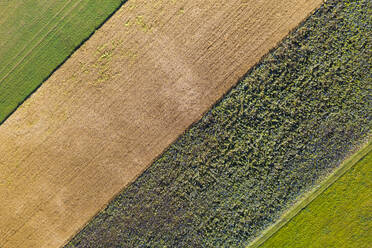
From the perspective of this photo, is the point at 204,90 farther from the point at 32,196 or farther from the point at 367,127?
the point at 32,196

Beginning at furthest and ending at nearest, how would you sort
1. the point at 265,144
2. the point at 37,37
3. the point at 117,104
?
the point at 37,37, the point at 117,104, the point at 265,144

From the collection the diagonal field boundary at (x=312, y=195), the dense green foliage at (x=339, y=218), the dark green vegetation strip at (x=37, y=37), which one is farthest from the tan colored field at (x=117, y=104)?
the dense green foliage at (x=339, y=218)

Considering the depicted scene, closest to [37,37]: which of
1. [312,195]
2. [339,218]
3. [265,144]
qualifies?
[265,144]

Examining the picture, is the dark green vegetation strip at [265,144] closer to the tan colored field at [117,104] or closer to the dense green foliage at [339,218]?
the dense green foliage at [339,218]

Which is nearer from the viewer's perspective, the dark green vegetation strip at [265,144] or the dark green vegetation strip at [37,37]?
the dark green vegetation strip at [265,144]

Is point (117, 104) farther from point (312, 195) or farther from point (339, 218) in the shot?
point (339, 218)

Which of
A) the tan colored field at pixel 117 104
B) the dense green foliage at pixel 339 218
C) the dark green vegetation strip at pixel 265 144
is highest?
the tan colored field at pixel 117 104
